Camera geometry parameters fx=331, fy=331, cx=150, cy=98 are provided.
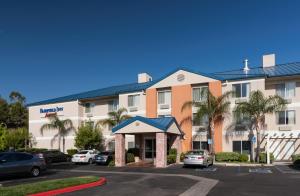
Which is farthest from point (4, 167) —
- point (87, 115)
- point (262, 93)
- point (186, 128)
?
point (87, 115)

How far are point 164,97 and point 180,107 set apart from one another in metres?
2.45

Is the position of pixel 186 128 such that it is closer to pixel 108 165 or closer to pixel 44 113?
pixel 108 165

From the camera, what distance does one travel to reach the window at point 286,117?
3089cm

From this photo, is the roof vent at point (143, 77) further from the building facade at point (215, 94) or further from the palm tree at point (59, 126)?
the palm tree at point (59, 126)

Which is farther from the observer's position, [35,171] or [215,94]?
[215,94]

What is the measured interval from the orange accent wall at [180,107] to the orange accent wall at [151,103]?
91.6 inches

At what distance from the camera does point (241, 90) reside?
32656mm

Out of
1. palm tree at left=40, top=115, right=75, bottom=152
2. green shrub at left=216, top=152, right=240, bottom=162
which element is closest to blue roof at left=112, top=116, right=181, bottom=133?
green shrub at left=216, top=152, right=240, bottom=162

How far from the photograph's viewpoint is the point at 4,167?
1880cm

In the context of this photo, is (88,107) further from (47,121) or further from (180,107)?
(180,107)

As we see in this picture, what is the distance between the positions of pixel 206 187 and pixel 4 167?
1141 centimetres

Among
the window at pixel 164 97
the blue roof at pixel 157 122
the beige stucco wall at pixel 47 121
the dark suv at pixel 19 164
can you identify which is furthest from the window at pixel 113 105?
the dark suv at pixel 19 164

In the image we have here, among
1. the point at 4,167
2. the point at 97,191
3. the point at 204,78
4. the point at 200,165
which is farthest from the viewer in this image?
the point at 204,78

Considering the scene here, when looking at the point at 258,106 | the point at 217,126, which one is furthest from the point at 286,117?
the point at 217,126
